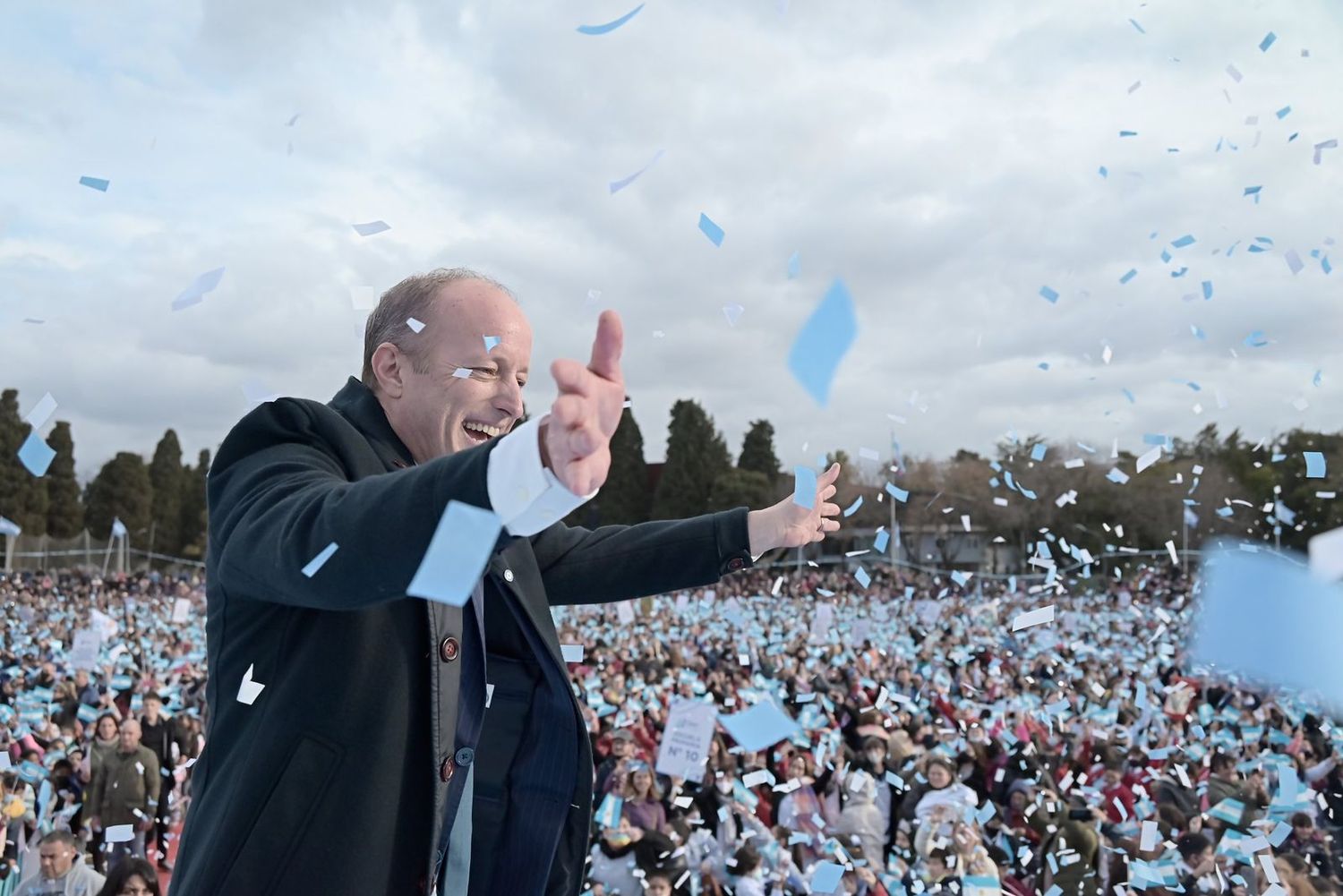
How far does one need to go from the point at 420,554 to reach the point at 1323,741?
10.6 m

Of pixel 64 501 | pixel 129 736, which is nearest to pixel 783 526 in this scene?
pixel 129 736

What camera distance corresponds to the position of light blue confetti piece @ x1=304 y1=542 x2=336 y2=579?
1.34 meters

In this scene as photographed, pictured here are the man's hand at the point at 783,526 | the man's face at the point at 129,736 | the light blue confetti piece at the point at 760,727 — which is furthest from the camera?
the man's face at the point at 129,736

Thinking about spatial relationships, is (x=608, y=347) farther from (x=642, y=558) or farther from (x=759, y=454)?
(x=759, y=454)

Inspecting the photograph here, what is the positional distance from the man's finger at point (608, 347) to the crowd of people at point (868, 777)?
213cm

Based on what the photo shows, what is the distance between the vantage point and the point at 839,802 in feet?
28.8

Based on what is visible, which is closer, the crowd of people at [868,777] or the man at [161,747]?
the crowd of people at [868,777]

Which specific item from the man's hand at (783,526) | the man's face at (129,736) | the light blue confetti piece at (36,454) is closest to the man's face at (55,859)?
the man's face at (129,736)

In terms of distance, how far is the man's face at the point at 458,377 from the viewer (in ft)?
A: 6.35

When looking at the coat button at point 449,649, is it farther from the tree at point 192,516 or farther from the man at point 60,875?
the tree at point 192,516

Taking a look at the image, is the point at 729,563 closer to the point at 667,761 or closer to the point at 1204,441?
the point at 667,761

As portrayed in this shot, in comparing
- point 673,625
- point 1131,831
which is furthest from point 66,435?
point 1131,831

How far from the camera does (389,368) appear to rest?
2004 millimetres

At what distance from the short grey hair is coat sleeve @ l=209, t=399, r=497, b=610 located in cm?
44
